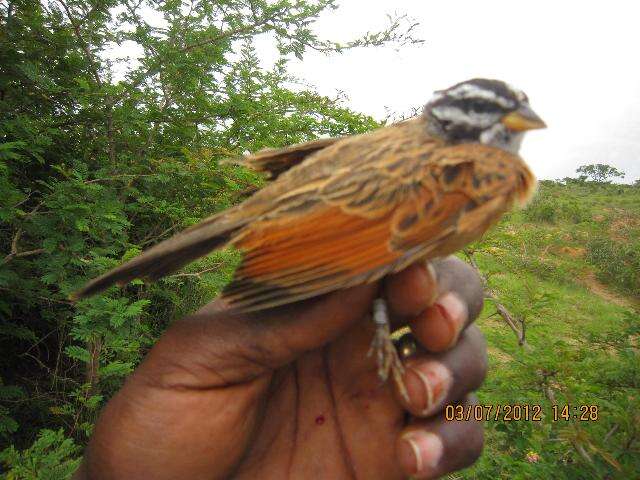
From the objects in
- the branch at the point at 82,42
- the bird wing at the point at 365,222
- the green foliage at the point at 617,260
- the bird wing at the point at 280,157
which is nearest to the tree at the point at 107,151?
the branch at the point at 82,42

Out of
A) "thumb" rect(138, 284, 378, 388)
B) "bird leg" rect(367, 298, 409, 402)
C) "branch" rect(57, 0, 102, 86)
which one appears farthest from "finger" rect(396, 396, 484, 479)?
"branch" rect(57, 0, 102, 86)

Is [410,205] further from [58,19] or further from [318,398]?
[58,19]

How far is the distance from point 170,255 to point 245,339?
0.48 m

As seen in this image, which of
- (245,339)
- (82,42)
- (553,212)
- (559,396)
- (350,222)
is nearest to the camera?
(350,222)

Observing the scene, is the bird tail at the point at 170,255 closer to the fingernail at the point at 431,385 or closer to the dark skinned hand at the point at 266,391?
the dark skinned hand at the point at 266,391

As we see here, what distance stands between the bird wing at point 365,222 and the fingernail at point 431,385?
1.85 ft

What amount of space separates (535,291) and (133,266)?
2.95 meters

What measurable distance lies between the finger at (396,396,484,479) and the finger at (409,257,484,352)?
36cm

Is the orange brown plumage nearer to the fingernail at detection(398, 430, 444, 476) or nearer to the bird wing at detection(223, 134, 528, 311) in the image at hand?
the bird wing at detection(223, 134, 528, 311)

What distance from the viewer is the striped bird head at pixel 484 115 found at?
217 centimetres

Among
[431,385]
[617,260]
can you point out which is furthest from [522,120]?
[617,260]

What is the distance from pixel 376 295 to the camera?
1972 millimetres

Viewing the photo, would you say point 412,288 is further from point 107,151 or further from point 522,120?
point 107,151

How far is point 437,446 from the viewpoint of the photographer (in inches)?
76.6
